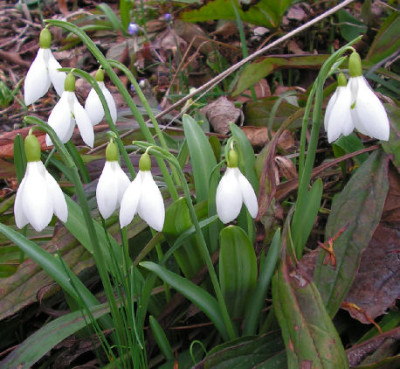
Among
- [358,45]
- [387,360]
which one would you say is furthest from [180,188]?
[358,45]

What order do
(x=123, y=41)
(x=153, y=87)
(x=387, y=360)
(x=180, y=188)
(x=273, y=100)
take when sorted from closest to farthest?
1. (x=387, y=360)
2. (x=180, y=188)
3. (x=273, y=100)
4. (x=153, y=87)
5. (x=123, y=41)

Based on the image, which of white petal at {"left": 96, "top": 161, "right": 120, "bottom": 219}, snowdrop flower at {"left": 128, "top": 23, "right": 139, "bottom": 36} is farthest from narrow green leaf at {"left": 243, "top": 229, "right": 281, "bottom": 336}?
snowdrop flower at {"left": 128, "top": 23, "right": 139, "bottom": 36}

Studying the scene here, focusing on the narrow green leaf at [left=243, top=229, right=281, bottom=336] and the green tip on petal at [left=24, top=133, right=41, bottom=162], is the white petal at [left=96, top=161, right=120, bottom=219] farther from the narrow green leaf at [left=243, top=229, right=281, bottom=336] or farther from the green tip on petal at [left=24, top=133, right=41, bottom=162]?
the narrow green leaf at [left=243, top=229, right=281, bottom=336]

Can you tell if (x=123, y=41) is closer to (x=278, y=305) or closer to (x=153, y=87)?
(x=153, y=87)

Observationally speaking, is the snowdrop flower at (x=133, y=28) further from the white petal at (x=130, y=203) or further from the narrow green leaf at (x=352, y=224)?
the white petal at (x=130, y=203)

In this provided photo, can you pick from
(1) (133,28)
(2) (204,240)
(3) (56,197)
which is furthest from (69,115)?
(1) (133,28)

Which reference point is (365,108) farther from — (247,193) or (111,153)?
(111,153)

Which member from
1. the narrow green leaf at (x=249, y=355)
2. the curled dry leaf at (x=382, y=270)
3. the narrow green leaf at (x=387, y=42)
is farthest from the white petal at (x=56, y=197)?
the narrow green leaf at (x=387, y=42)
